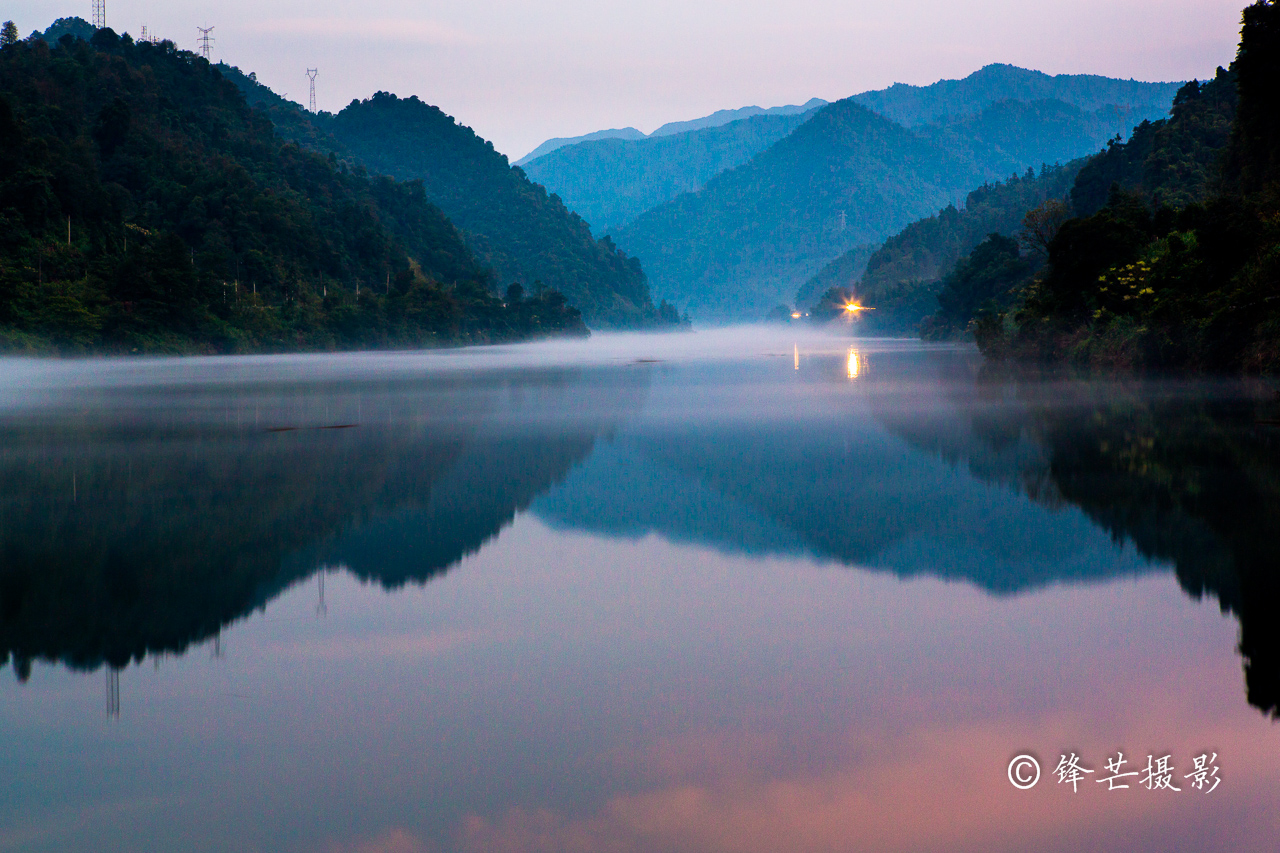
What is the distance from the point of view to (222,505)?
12.4m

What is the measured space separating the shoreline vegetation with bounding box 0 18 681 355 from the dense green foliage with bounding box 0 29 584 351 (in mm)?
203

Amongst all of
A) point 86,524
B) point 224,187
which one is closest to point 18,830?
point 86,524

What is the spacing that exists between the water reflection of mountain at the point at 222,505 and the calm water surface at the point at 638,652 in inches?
2.6

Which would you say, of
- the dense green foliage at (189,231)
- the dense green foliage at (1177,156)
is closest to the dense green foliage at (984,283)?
the dense green foliage at (1177,156)

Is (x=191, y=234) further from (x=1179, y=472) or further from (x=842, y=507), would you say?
(x=1179, y=472)

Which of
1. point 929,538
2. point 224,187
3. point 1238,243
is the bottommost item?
point 929,538

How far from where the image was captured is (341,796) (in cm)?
467

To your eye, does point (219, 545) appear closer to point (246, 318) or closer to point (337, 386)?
point (337, 386)

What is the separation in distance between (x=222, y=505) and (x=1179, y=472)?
11.2 m

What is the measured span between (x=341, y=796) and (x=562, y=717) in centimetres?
125

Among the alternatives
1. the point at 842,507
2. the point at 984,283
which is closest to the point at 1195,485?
the point at 842,507

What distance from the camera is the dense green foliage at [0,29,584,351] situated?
77.9 metres

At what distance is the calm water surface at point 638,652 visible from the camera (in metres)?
4.56

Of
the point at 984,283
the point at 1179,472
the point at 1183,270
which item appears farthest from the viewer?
the point at 984,283
